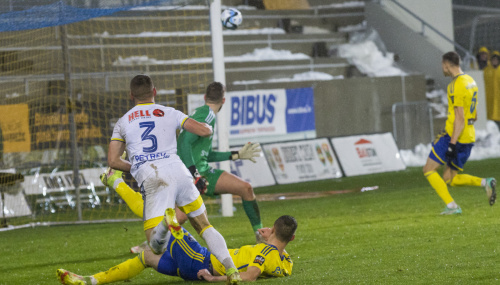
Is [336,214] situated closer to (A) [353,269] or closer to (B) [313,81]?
(A) [353,269]

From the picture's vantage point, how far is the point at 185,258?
6297mm

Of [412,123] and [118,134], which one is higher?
[118,134]

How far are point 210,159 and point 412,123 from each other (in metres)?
13.6

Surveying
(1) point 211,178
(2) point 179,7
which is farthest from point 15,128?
(1) point 211,178

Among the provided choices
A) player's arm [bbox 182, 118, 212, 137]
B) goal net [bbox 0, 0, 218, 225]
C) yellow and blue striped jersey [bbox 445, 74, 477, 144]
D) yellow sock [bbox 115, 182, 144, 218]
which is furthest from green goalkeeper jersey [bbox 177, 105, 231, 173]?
goal net [bbox 0, 0, 218, 225]

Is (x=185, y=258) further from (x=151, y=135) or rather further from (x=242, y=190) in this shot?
(x=242, y=190)

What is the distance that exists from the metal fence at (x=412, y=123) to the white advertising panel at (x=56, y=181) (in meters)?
9.25

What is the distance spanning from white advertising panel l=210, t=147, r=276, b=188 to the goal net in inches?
66.7

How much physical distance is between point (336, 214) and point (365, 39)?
12.8 m

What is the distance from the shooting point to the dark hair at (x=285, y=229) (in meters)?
6.16

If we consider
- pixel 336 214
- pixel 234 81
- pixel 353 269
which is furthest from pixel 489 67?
pixel 353 269

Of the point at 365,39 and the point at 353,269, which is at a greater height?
the point at 365,39

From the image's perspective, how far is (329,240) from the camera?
8734mm

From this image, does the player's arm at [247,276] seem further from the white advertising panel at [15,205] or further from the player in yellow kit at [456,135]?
the white advertising panel at [15,205]
